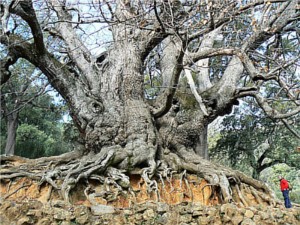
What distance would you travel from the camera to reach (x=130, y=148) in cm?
489

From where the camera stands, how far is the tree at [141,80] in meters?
4.18

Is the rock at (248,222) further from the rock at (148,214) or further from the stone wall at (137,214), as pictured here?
the rock at (148,214)

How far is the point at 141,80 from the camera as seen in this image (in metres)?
5.81

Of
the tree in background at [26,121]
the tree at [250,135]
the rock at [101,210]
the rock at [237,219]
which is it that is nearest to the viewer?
the rock at [101,210]

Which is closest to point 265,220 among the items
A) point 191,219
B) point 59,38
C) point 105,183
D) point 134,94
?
point 191,219

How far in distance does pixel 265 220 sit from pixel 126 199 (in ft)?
5.55

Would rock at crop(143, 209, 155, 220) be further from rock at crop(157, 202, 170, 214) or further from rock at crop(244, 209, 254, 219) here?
rock at crop(244, 209, 254, 219)

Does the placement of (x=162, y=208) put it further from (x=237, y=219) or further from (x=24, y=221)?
(x=24, y=221)

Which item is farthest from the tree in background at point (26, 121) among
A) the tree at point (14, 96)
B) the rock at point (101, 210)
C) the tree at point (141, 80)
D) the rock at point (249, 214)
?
the rock at point (249, 214)

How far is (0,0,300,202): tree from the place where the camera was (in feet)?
13.7

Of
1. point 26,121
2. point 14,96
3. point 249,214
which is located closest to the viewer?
point 249,214

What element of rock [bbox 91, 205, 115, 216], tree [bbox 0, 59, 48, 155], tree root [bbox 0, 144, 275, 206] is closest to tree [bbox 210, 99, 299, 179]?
tree root [bbox 0, 144, 275, 206]

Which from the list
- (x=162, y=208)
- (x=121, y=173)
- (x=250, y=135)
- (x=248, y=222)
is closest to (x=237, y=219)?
(x=248, y=222)

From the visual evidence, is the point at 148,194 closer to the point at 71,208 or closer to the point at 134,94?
the point at 71,208
